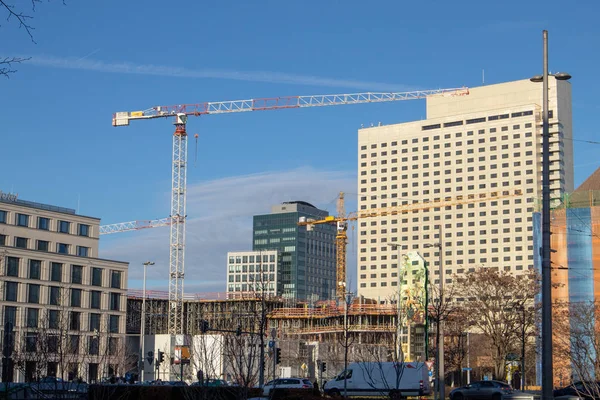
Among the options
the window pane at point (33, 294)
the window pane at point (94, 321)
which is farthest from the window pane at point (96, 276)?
the window pane at point (33, 294)

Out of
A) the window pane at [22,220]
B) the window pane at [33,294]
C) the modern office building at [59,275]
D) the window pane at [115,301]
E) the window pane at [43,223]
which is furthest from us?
the window pane at [115,301]

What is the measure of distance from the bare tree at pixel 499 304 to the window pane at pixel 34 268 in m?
50.5

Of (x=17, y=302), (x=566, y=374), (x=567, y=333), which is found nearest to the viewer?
(x=567, y=333)

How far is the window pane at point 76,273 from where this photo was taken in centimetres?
10989

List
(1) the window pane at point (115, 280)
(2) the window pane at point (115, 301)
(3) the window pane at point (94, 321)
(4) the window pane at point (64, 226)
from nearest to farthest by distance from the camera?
(3) the window pane at point (94, 321), (4) the window pane at point (64, 226), (2) the window pane at point (115, 301), (1) the window pane at point (115, 280)

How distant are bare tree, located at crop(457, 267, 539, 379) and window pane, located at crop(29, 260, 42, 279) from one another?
5055 centimetres

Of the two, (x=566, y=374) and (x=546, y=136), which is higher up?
(x=546, y=136)

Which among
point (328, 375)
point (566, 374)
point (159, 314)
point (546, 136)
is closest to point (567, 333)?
point (566, 374)

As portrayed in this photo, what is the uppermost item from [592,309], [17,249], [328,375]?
[17,249]

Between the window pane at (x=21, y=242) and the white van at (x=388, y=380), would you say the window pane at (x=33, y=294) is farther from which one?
the white van at (x=388, y=380)

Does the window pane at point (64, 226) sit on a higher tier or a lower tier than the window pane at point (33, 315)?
higher

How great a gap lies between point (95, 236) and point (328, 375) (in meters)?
34.5

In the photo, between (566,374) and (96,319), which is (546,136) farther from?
(96,319)

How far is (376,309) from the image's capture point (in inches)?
5423
